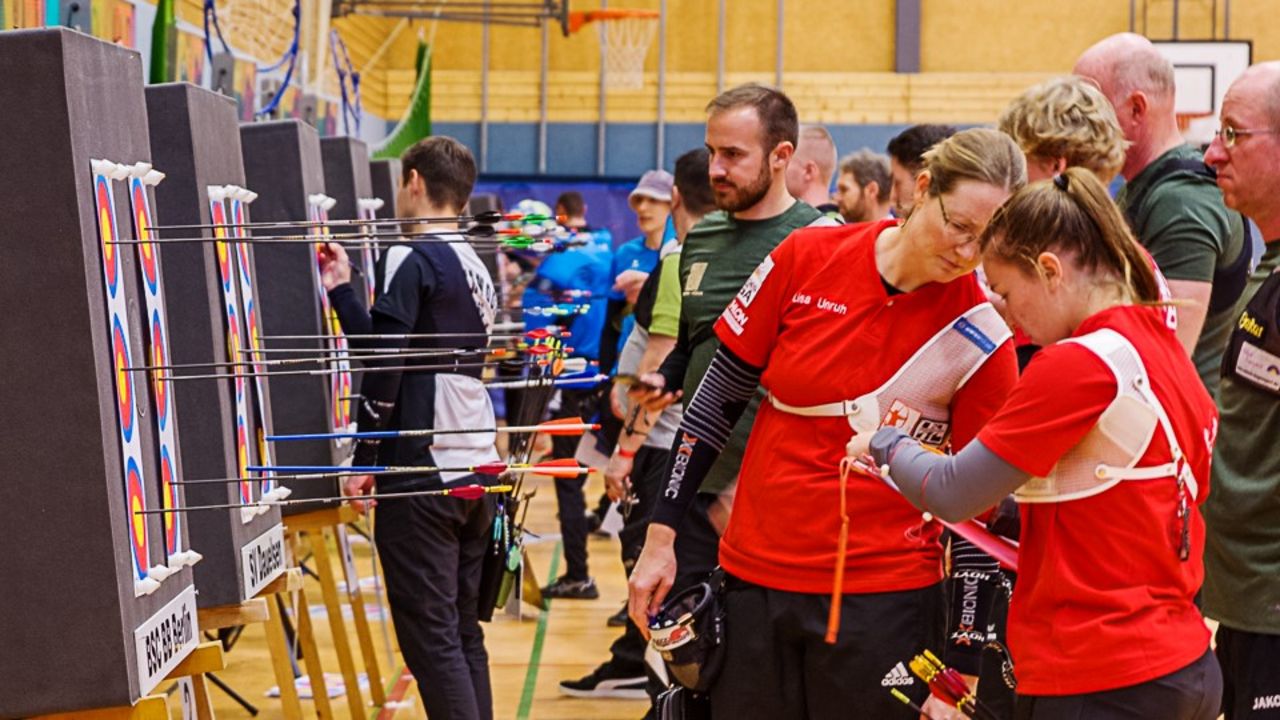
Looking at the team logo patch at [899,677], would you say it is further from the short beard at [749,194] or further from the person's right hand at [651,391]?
the short beard at [749,194]

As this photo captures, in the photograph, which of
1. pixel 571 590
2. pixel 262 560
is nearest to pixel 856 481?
pixel 262 560

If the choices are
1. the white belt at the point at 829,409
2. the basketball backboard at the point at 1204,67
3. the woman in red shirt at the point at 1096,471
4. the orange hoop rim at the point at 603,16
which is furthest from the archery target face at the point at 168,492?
Result: the basketball backboard at the point at 1204,67

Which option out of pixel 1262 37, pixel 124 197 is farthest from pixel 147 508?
pixel 1262 37

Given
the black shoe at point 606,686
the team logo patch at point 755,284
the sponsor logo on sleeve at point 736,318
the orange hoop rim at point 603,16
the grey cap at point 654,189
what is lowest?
the black shoe at point 606,686

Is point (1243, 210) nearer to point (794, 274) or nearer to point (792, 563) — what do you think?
point (794, 274)

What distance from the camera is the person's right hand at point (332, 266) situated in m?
4.19

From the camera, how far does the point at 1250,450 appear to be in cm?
269

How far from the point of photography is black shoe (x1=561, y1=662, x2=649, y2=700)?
575 centimetres

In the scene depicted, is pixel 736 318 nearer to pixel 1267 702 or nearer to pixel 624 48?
pixel 1267 702

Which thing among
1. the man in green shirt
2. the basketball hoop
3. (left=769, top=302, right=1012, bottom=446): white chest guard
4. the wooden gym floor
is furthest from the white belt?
the basketball hoop

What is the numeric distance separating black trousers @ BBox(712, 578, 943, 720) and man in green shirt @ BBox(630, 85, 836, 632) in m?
0.61

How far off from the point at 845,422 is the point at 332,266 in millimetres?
2016

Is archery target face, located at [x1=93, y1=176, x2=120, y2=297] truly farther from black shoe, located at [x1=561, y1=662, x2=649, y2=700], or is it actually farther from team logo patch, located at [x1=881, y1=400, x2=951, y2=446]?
black shoe, located at [x1=561, y1=662, x2=649, y2=700]

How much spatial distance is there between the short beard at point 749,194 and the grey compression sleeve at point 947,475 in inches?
43.8
